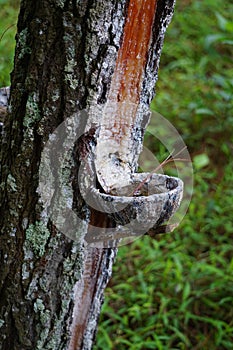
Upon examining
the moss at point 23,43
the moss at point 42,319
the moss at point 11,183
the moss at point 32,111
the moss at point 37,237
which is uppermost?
the moss at point 23,43

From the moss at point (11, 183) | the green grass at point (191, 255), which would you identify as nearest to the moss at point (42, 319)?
the moss at point (11, 183)

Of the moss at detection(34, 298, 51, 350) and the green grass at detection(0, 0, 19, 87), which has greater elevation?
the green grass at detection(0, 0, 19, 87)

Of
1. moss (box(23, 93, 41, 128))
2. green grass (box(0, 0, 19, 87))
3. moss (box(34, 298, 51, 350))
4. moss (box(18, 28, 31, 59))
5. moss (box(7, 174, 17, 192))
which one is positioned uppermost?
green grass (box(0, 0, 19, 87))

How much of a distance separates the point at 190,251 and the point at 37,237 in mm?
1377

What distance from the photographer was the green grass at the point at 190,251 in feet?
6.64

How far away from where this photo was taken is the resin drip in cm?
105

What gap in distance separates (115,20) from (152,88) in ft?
0.75

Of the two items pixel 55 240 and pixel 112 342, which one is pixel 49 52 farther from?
pixel 112 342

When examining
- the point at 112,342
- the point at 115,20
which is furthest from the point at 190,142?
the point at 115,20

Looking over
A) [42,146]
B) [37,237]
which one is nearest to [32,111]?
[42,146]

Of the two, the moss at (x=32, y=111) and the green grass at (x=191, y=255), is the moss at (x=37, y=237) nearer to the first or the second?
the moss at (x=32, y=111)

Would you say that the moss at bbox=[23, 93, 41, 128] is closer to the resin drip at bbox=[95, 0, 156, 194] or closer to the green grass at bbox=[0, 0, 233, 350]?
the resin drip at bbox=[95, 0, 156, 194]

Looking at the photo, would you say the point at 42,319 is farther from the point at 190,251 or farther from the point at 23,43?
the point at 190,251

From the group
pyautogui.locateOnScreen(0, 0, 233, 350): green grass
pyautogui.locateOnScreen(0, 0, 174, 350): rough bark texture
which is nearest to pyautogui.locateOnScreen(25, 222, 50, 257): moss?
pyautogui.locateOnScreen(0, 0, 174, 350): rough bark texture
